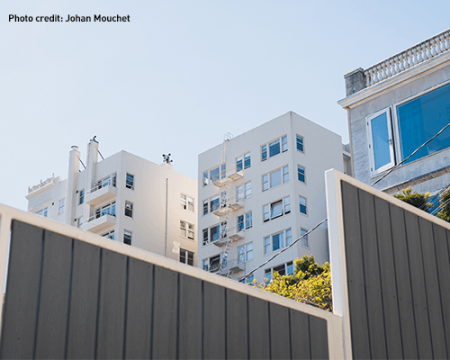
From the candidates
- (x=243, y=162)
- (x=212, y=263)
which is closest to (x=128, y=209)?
(x=212, y=263)

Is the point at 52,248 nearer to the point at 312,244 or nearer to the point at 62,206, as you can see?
the point at 312,244

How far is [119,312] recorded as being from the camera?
7.11 meters

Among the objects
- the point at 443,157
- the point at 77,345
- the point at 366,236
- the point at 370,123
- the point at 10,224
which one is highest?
the point at 370,123

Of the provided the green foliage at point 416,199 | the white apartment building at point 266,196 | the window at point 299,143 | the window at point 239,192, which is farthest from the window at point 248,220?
the green foliage at point 416,199

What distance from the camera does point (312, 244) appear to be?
155 feet

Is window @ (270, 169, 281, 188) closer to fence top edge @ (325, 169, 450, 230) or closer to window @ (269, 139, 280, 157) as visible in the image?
window @ (269, 139, 280, 157)

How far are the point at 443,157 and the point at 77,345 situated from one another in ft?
59.9

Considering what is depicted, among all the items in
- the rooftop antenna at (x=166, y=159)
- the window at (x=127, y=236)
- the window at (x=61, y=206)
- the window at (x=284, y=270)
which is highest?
the rooftop antenna at (x=166, y=159)

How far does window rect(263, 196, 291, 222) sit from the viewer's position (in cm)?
4891

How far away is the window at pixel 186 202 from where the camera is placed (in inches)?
2443

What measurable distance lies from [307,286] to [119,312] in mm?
21392

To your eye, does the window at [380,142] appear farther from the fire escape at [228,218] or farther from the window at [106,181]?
the window at [106,181]

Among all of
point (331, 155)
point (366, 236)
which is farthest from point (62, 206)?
point (366, 236)

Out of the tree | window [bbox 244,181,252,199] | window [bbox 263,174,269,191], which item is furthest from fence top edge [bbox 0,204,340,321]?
window [bbox 244,181,252,199]
